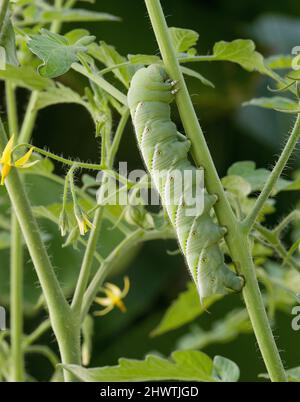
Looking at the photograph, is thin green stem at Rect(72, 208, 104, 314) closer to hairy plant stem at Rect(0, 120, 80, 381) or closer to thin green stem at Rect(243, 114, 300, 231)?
hairy plant stem at Rect(0, 120, 80, 381)

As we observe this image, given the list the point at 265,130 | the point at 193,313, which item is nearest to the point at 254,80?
the point at 265,130

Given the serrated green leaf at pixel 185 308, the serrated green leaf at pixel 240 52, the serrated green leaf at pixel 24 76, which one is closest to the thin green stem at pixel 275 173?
the serrated green leaf at pixel 240 52

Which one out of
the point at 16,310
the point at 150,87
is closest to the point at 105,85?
the point at 150,87

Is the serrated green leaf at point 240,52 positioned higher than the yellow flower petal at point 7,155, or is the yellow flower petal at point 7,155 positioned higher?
the serrated green leaf at point 240,52

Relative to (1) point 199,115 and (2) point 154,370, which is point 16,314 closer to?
(2) point 154,370

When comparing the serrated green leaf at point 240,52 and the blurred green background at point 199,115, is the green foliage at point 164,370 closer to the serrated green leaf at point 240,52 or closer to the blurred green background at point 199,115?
the serrated green leaf at point 240,52

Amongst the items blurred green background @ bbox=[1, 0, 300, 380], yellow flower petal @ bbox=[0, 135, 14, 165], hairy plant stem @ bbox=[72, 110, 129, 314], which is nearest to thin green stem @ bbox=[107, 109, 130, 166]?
hairy plant stem @ bbox=[72, 110, 129, 314]

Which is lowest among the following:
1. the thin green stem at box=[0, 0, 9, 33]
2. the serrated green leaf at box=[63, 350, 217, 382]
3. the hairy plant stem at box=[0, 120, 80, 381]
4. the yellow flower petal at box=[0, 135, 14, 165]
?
the serrated green leaf at box=[63, 350, 217, 382]
